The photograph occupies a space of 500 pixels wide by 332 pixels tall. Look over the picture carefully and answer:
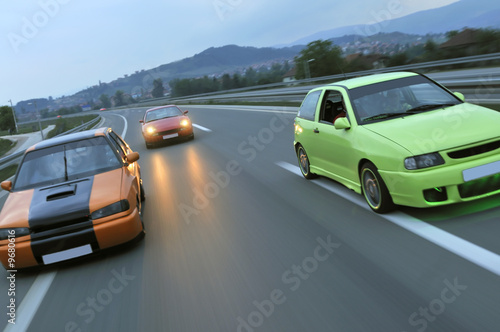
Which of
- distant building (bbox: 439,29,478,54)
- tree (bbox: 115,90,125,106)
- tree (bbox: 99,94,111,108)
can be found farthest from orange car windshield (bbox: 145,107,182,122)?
tree (bbox: 99,94,111,108)

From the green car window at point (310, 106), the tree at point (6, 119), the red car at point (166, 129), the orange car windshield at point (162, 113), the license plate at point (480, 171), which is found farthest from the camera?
the tree at point (6, 119)

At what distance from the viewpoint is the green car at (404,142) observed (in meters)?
4.79

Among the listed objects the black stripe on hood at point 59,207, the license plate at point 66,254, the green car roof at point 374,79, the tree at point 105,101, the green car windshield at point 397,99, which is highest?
the green car roof at point 374,79

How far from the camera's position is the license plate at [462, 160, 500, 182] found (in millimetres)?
4691

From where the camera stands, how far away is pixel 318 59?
49.6 m

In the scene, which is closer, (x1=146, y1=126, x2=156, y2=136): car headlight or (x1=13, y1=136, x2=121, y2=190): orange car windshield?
(x1=13, y1=136, x2=121, y2=190): orange car windshield

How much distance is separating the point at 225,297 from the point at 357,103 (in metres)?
3.49

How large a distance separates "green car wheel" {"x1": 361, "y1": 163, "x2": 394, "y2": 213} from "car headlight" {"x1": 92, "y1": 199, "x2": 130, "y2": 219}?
9.69 ft

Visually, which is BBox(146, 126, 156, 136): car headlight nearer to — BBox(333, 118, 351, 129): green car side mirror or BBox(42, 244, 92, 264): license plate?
BBox(333, 118, 351, 129): green car side mirror

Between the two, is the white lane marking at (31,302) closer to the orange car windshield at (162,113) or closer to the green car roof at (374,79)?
the green car roof at (374,79)

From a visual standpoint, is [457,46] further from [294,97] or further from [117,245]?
[117,245]

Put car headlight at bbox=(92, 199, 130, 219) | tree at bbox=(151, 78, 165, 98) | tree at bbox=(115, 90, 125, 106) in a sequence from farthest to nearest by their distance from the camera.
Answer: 1. tree at bbox=(115, 90, 125, 106)
2. tree at bbox=(151, 78, 165, 98)
3. car headlight at bbox=(92, 199, 130, 219)

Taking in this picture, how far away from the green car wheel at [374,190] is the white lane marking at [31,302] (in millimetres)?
3825

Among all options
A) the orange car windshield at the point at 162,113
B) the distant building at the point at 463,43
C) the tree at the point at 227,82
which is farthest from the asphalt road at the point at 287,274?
the tree at the point at 227,82
